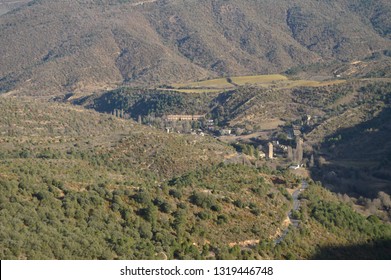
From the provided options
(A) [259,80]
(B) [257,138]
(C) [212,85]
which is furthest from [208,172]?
(C) [212,85]

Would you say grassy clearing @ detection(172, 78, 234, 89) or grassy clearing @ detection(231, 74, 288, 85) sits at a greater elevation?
grassy clearing @ detection(231, 74, 288, 85)

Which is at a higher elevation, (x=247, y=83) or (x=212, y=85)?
(x=247, y=83)

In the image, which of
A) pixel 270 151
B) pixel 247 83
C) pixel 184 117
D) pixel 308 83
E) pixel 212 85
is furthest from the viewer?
pixel 212 85

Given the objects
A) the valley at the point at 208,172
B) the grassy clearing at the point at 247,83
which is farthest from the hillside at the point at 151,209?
the grassy clearing at the point at 247,83

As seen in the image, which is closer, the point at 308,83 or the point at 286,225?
the point at 286,225

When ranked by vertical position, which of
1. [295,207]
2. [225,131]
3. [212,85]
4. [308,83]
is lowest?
[225,131]

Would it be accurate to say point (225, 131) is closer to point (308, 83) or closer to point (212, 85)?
point (308, 83)

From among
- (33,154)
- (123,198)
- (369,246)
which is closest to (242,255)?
(123,198)

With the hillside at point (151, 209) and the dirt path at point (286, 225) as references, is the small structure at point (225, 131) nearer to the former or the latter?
the hillside at point (151, 209)

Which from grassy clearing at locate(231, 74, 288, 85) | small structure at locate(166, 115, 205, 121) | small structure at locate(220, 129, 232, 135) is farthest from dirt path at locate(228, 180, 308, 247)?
grassy clearing at locate(231, 74, 288, 85)

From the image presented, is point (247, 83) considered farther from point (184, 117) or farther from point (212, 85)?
point (184, 117)

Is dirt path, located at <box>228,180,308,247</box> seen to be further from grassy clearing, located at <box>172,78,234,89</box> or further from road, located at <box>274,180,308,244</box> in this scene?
grassy clearing, located at <box>172,78,234,89</box>

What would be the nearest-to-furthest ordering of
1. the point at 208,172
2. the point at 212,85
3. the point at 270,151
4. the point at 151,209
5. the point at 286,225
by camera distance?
1. the point at 151,209
2. the point at 286,225
3. the point at 208,172
4. the point at 270,151
5. the point at 212,85
